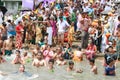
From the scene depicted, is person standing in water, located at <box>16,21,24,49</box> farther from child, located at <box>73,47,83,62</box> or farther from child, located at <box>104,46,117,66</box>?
child, located at <box>104,46,117,66</box>

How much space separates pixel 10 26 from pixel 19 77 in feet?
22.7

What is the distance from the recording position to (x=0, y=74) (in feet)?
49.3

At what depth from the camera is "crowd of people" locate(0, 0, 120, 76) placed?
17547 millimetres

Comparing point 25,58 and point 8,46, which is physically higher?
point 8,46

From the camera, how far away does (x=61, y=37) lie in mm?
20703

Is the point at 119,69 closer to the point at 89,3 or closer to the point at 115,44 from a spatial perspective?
the point at 115,44

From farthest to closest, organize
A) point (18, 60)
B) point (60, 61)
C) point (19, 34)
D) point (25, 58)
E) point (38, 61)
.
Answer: point (19, 34), point (25, 58), point (18, 60), point (60, 61), point (38, 61)

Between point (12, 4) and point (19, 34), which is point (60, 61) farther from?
point (12, 4)

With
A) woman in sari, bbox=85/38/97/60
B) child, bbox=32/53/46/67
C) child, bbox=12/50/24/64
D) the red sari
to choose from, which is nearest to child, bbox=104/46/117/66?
woman in sari, bbox=85/38/97/60

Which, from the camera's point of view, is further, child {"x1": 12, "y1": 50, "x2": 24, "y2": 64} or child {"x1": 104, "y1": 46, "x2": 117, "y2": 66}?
child {"x1": 12, "y1": 50, "x2": 24, "y2": 64}

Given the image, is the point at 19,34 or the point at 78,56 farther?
the point at 19,34

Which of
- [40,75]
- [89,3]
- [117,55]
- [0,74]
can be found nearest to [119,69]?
[117,55]

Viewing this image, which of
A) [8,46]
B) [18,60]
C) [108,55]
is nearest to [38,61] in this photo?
[18,60]

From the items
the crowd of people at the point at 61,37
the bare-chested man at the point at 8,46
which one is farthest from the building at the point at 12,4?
the bare-chested man at the point at 8,46
